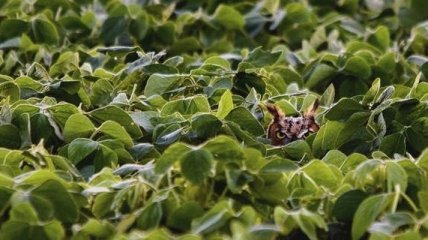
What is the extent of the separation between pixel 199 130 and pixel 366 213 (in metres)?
0.43

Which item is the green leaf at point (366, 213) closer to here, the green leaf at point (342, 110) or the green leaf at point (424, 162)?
the green leaf at point (424, 162)

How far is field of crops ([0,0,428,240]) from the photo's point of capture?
1475 mm

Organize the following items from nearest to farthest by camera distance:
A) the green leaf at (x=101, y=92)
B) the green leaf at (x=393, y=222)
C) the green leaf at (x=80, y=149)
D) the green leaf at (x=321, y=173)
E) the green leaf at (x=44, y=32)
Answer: the green leaf at (x=393, y=222)
the green leaf at (x=321, y=173)
the green leaf at (x=80, y=149)
the green leaf at (x=101, y=92)
the green leaf at (x=44, y=32)

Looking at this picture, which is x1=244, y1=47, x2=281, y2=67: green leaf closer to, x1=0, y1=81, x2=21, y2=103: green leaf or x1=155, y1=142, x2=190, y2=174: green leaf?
x1=0, y1=81, x2=21, y2=103: green leaf

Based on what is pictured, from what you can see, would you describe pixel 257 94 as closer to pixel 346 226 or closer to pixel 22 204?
pixel 346 226

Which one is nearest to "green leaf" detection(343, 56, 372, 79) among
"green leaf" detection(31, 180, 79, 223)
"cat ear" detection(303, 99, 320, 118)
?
"cat ear" detection(303, 99, 320, 118)

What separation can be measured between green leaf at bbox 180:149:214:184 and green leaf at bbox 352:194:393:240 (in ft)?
0.71

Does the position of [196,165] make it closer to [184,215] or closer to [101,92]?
[184,215]

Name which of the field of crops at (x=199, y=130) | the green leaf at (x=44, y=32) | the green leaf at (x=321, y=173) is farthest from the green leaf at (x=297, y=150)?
the green leaf at (x=44, y=32)

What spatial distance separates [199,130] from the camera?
71.5 inches

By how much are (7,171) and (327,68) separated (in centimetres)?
103

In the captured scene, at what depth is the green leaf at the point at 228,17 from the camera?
9.59ft

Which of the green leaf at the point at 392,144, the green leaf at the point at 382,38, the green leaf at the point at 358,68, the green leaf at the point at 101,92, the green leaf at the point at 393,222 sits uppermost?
the green leaf at the point at 393,222

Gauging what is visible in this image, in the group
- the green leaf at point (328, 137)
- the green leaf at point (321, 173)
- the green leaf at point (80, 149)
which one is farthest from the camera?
the green leaf at point (328, 137)
